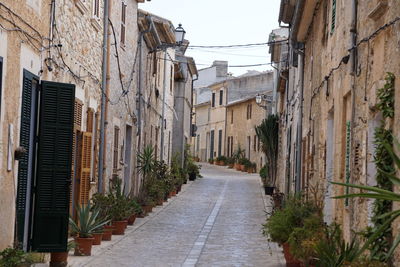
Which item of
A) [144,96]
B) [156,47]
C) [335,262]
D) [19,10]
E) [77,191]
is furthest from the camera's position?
[156,47]

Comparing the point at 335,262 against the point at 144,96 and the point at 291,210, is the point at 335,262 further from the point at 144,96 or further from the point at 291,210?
the point at 144,96

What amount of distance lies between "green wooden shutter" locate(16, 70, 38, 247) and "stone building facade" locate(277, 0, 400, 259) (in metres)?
4.09

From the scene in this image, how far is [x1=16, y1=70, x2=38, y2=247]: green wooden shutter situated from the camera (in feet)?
31.8

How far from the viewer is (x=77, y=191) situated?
14.1m

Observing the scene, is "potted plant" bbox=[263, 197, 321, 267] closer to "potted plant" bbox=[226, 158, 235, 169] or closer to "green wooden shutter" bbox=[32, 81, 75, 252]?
"green wooden shutter" bbox=[32, 81, 75, 252]

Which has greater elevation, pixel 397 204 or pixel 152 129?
pixel 152 129

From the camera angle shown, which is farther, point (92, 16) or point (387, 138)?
point (92, 16)

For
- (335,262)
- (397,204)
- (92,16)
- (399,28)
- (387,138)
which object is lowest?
(335,262)

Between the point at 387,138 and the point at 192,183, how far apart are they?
27965mm

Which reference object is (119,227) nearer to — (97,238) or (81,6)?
(97,238)

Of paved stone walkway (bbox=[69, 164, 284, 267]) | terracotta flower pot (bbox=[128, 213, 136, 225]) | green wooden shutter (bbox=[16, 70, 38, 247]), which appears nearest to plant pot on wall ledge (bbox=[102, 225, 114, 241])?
paved stone walkway (bbox=[69, 164, 284, 267])

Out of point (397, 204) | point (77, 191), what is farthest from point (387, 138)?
A: point (77, 191)

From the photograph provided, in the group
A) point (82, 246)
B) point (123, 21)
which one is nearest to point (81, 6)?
point (82, 246)

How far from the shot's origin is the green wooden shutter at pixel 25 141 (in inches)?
381
